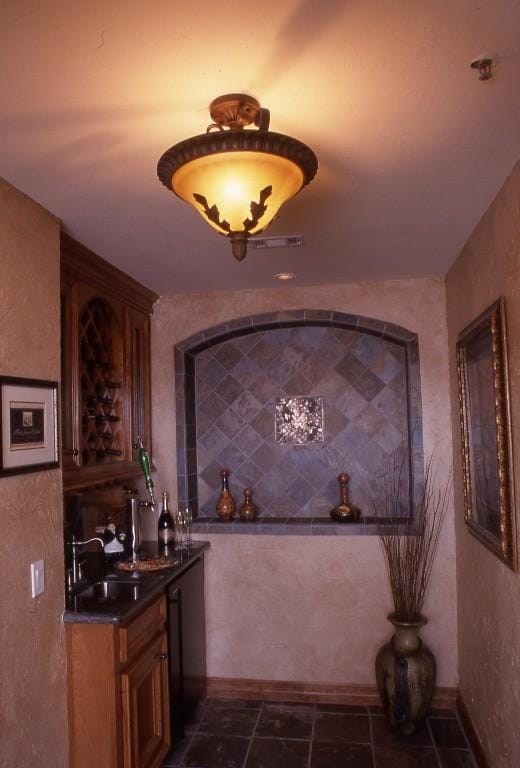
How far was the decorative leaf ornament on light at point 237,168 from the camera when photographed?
4.96 feet

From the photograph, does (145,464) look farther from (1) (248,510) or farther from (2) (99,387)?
(1) (248,510)

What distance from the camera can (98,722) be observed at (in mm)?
2410

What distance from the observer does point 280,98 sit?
161cm

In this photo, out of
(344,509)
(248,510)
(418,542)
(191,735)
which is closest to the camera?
(191,735)

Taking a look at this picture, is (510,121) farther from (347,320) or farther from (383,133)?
(347,320)

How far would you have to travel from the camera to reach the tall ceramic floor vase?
3199 mm

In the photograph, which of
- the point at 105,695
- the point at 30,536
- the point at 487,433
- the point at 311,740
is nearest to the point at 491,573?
the point at 487,433

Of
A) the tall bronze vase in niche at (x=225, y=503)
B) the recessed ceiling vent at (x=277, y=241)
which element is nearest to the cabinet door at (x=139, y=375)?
the tall bronze vase in niche at (x=225, y=503)

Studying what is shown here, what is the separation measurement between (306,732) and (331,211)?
2.72 meters

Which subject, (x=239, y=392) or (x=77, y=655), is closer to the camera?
(x=77, y=655)

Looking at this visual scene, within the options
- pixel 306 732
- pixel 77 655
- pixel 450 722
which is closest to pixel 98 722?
pixel 77 655

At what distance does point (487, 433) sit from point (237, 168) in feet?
5.39

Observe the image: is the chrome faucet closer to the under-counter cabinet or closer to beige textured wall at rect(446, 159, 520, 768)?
the under-counter cabinet

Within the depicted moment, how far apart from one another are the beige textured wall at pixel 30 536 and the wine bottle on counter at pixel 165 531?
51.6 inches
